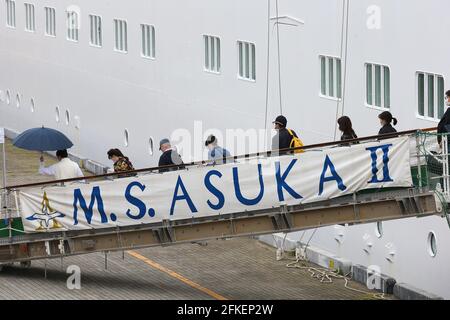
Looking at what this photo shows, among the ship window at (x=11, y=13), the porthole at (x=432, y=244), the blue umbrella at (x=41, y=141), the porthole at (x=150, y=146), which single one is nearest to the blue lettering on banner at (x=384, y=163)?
the porthole at (x=432, y=244)

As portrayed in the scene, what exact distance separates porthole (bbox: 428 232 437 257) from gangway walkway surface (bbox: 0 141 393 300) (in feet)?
4.03

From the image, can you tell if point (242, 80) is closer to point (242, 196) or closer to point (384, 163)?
point (242, 196)

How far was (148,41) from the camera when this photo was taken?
31875 millimetres

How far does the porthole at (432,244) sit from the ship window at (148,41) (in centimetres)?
1129

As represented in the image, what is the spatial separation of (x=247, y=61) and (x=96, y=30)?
8514mm

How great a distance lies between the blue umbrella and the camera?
25.7 meters

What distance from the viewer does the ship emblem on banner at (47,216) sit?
21766 millimetres

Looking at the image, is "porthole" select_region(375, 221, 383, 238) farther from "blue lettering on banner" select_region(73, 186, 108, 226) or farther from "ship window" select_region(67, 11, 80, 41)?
"ship window" select_region(67, 11, 80, 41)

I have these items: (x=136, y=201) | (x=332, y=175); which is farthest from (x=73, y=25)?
(x=332, y=175)

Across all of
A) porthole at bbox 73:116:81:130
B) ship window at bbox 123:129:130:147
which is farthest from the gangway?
porthole at bbox 73:116:81:130

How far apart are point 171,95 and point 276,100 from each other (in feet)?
15.6

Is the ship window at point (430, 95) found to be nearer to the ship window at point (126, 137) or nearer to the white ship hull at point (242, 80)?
the white ship hull at point (242, 80)

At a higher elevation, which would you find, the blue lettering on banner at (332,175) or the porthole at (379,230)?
the blue lettering on banner at (332,175)

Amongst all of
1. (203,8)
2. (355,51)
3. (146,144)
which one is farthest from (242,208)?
(146,144)
